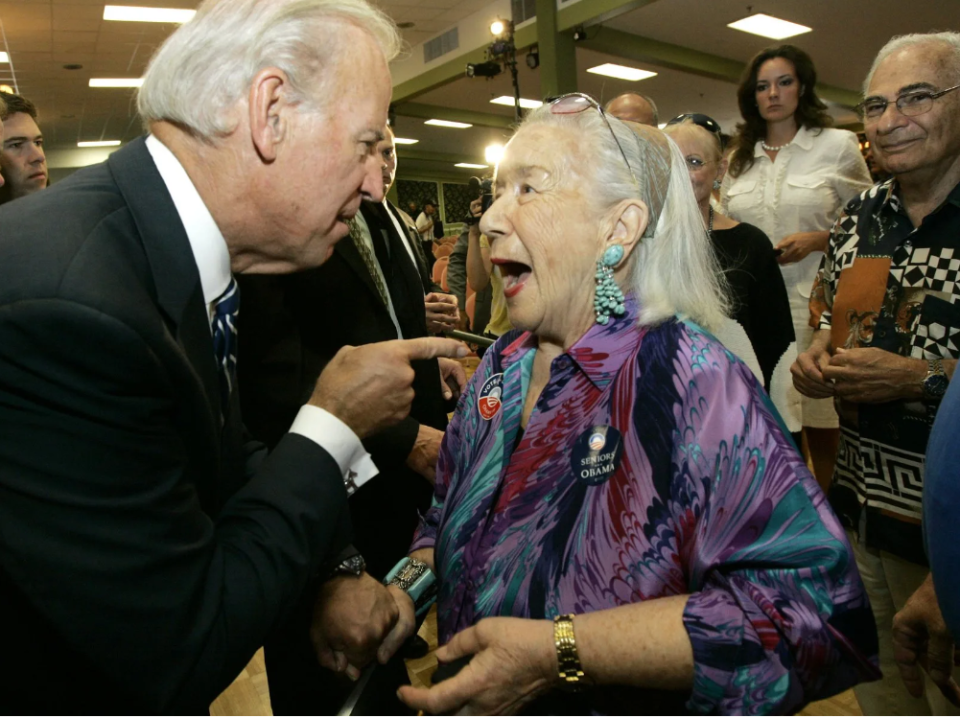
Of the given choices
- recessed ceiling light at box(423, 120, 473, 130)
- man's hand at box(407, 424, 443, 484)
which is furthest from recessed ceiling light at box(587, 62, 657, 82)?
man's hand at box(407, 424, 443, 484)

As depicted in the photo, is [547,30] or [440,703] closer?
[440,703]

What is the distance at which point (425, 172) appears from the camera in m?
20.1

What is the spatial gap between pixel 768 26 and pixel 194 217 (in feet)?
34.5

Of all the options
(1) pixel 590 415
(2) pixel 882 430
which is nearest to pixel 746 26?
(2) pixel 882 430

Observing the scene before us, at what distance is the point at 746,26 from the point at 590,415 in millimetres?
10107

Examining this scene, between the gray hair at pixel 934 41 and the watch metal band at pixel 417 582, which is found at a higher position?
the gray hair at pixel 934 41

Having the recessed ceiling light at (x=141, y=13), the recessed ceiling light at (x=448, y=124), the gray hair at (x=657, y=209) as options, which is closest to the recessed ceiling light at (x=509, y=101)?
the recessed ceiling light at (x=448, y=124)

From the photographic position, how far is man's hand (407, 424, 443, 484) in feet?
6.08

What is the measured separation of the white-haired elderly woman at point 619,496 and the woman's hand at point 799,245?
4.70 feet

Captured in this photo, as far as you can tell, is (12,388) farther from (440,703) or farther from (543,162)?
(543,162)

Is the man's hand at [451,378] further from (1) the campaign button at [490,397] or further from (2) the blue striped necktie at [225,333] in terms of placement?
(2) the blue striped necktie at [225,333]

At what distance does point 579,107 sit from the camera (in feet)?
4.66

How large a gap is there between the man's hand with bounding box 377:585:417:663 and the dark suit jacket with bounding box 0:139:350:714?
15.7 inches

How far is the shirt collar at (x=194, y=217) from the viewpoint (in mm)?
1059
